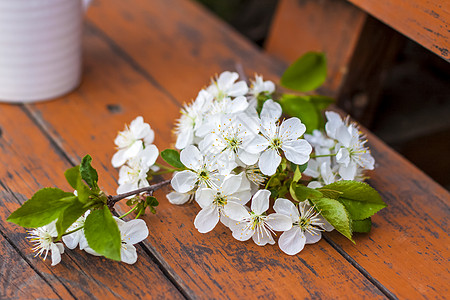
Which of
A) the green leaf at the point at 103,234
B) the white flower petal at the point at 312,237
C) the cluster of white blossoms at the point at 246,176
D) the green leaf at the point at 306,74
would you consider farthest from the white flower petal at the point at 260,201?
the green leaf at the point at 306,74

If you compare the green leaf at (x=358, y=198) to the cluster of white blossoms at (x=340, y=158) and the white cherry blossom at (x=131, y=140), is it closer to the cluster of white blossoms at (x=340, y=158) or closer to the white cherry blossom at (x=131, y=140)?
the cluster of white blossoms at (x=340, y=158)

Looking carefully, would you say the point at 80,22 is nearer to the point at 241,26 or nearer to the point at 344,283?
the point at 344,283

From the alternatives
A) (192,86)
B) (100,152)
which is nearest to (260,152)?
(100,152)

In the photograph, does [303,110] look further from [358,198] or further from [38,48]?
[38,48]

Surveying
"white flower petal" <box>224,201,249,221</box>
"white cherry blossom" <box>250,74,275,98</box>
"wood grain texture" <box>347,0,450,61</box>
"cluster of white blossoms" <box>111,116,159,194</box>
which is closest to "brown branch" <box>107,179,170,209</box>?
"cluster of white blossoms" <box>111,116,159,194</box>

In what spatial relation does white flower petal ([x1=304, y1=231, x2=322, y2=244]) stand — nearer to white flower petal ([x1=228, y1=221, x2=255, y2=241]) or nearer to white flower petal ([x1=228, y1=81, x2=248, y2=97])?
white flower petal ([x1=228, y1=221, x2=255, y2=241])
